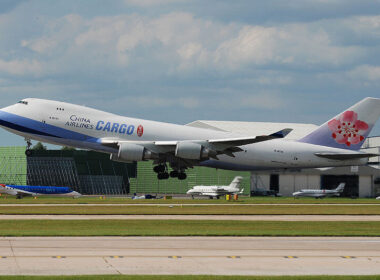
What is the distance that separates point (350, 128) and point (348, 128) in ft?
0.90

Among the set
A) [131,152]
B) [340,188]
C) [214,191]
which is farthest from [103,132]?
[340,188]

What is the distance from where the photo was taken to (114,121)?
59.5 meters

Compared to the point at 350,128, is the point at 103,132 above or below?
below

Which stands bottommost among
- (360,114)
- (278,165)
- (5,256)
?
(5,256)

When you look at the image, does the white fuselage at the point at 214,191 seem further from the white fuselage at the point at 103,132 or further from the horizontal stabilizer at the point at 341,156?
the white fuselage at the point at 103,132

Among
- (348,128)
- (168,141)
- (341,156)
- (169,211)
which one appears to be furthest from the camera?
(348,128)

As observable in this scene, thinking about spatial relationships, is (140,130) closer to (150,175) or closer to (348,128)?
(348,128)

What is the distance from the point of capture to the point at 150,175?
133 m

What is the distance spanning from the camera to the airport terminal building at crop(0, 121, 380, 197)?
387ft

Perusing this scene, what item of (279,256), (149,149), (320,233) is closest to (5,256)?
(279,256)

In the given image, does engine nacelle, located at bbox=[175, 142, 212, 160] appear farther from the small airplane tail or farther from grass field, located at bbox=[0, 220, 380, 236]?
the small airplane tail

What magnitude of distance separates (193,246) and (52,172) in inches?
4550

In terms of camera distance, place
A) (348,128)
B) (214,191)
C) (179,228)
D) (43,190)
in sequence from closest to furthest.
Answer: (179,228)
(348,128)
(214,191)
(43,190)

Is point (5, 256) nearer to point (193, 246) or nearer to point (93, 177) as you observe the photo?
point (193, 246)
